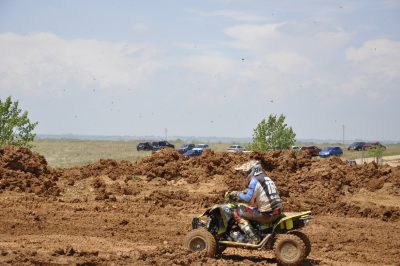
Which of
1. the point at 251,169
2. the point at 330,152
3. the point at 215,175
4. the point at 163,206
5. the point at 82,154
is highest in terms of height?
the point at 251,169

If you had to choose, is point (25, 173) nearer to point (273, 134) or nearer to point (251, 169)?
point (251, 169)

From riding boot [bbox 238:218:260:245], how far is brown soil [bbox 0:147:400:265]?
43 cm

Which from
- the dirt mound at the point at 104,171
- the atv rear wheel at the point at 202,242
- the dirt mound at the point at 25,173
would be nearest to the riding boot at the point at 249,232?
the atv rear wheel at the point at 202,242

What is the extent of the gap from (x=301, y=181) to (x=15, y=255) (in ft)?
46.9

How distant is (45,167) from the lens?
72.3 feet

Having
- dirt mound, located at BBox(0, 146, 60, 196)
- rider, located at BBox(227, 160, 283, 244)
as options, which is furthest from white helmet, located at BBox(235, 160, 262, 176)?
dirt mound, located at BBox(0, 146, 60, 196)

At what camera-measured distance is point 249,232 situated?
1073cm

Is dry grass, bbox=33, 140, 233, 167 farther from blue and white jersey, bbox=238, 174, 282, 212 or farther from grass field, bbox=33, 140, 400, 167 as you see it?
blue and white jersey, bbox=238, 174, 282, 212

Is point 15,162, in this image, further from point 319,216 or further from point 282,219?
point 282,219

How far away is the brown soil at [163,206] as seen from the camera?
37.8 ft

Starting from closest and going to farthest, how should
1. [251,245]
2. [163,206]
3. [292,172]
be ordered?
[251,245]
[163,206]
[292,172]

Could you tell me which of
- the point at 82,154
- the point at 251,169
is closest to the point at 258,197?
the point at 251,169

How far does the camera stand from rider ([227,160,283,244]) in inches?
411

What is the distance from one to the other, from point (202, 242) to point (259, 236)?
3.67 ft
